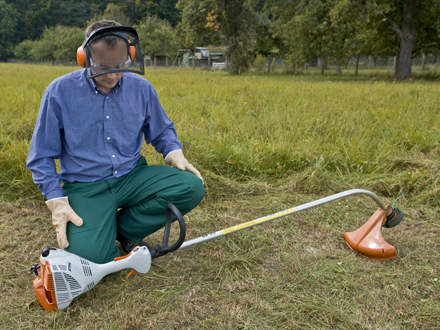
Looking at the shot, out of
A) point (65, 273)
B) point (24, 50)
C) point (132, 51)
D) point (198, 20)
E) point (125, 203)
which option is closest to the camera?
point (65, 273)

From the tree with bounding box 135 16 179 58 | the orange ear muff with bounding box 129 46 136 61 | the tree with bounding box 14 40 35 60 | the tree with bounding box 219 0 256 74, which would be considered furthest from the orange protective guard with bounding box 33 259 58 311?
the tree with bounding box 14 40 35 60

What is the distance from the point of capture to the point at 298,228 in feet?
9.39

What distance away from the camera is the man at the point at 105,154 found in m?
2.00

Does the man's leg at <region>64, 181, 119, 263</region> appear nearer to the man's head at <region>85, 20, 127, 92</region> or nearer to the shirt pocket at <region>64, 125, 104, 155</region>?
the shirt pocket at <region>64, 125, 104, 155</region>

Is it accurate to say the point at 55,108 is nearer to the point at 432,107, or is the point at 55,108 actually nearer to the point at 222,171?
the point at 222,171

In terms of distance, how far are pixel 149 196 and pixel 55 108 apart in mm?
739

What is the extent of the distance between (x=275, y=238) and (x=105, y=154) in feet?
4.41

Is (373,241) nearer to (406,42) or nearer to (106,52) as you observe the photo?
(106,52)

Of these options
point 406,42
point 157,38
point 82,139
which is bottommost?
point 82,139

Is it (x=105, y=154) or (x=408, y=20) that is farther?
(x=408, y=20)

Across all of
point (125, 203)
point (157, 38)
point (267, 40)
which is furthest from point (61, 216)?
point (157, 38)

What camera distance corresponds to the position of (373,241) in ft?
8.05

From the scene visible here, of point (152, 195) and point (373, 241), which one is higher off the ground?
point (152, 195)

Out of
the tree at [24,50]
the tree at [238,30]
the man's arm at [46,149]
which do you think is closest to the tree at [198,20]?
the tree at [238,30]
